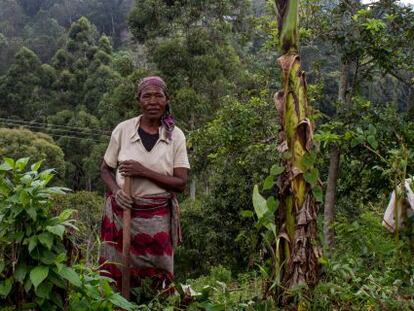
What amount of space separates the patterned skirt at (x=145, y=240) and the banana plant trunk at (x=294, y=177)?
73 cm

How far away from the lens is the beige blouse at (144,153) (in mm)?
2672

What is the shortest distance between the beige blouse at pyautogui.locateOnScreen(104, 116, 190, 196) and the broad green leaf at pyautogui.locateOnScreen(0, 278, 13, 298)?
1.05 meters

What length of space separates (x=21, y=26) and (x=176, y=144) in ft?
137

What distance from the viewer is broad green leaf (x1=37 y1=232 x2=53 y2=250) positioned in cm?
163

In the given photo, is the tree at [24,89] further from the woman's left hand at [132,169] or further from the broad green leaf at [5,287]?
the broad green leaf at [5,287]

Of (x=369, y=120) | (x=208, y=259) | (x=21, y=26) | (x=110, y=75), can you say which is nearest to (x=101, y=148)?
(x=110, y=75)

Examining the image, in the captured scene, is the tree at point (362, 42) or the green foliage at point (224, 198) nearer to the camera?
the tree at point (362, 42)

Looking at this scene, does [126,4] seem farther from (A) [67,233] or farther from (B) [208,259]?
(A) [67,233]

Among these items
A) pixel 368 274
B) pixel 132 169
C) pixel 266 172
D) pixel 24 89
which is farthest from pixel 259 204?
pixel 24 89

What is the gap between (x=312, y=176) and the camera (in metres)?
2.06

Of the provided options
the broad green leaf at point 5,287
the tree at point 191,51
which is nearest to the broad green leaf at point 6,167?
the broad green leaf at point 5,287

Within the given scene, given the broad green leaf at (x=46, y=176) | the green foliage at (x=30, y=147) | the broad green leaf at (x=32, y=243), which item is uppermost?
the broad green leaf at (x=46, y=176)

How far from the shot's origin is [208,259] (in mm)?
10734

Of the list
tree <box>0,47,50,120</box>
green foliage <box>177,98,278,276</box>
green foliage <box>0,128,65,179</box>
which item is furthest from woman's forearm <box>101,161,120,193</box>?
tree <box>0,47,50,120</box>
